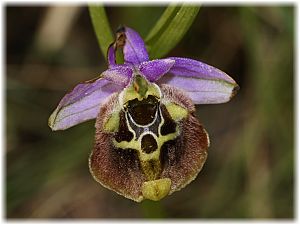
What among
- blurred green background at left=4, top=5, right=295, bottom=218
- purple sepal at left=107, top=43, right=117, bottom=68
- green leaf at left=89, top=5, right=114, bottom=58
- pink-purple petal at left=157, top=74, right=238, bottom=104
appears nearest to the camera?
purple sepal at left=107, top=43, right=117, bottom=68

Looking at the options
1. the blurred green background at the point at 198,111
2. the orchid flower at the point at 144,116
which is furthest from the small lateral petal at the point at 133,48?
the blurred green background at the point at 198,111

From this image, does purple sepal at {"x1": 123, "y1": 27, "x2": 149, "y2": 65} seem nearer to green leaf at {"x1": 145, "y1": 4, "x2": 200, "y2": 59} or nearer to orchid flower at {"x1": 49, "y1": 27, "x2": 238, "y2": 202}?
orchid flower at {"x1": 49, "y1": 27, "x2": 238, "y2": 202}

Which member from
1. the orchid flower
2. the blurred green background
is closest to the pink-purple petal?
the orchid flower

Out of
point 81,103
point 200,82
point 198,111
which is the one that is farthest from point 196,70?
point 198,111

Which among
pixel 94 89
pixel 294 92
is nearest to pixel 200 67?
pixel 94 89

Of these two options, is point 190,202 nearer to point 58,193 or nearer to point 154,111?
point 58,193

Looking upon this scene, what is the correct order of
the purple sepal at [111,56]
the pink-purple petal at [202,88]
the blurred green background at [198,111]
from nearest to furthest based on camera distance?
the purple sepal at [111,56] < the pink-purple petal at [202,88] < the blurred green background at [198,111]

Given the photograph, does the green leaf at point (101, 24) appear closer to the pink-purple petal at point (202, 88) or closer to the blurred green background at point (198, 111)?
the pink-purple petal at point (202, 88)

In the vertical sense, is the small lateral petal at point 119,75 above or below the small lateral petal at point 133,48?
below
